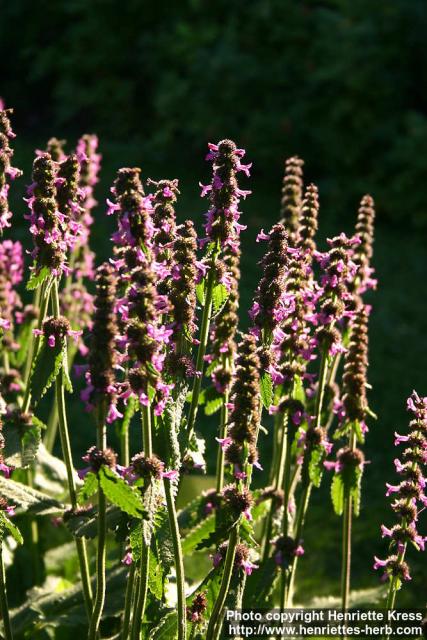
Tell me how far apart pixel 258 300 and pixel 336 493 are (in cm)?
92

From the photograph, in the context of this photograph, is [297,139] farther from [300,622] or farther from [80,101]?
[300,622]

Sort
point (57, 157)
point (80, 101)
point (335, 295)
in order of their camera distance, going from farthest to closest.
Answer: point (80, 101), point (57, 157), point (335, 295)

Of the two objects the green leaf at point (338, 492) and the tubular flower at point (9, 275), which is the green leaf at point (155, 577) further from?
the tubular flower at point (9, 275)

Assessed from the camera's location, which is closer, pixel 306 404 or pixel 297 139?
pixel 306 404

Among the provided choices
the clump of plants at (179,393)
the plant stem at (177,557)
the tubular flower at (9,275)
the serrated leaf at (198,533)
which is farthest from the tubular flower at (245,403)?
the tubular flower at (9,275)

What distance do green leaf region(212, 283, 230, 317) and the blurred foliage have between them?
7760 millimetres

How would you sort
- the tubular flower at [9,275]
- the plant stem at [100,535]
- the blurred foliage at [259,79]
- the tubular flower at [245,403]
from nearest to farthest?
the plant stem at [100,535], the tubular flower at [245,403], the tubular flower at [9,275], the blurred foliage at [259,79]

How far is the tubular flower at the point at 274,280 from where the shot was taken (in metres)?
2.86

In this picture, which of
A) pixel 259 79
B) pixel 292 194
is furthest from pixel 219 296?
pixel 259 79

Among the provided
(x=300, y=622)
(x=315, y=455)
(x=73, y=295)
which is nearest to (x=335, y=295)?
(x=315, y=455)

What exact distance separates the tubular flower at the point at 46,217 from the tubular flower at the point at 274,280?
0.61 meters

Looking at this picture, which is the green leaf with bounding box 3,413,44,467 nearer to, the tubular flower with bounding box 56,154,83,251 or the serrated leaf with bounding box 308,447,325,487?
the tubular flower with bounding box 56,154,83,251

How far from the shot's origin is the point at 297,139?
11.3 metres

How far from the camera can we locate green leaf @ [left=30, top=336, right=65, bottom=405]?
2941 millimetres
